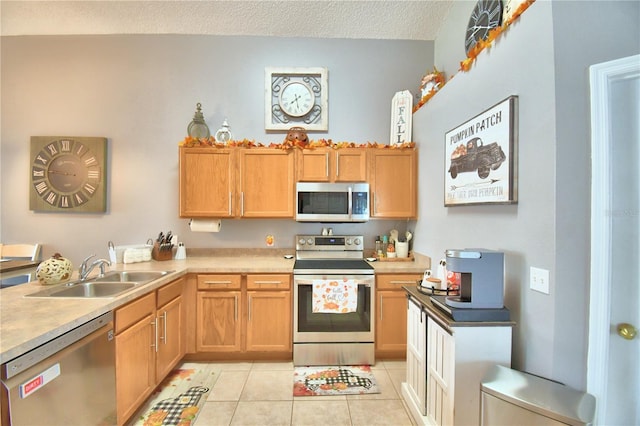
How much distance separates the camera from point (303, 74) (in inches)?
119

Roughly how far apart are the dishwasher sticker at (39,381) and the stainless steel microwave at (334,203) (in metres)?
1.90

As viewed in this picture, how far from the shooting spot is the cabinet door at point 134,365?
1581 mm

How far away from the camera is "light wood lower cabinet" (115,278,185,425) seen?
1.60 m

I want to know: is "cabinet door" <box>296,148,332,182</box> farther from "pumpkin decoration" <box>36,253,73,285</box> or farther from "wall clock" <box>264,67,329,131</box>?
"pumpkin decoration" <box>36,253,73,285</box>

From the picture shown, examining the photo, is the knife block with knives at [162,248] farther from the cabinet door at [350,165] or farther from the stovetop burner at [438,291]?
the stovetop burner at [438,291]

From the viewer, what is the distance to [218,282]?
243cm

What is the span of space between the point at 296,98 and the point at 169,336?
8.88 feet

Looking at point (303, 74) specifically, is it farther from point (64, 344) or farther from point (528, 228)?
point (64, 344)

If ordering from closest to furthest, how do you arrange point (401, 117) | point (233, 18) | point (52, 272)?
point (52, 272) < point (233, 18) < point (401, 117)

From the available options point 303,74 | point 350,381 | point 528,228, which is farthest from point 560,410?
point 303,74

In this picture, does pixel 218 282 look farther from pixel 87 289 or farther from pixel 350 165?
pixel 350 165

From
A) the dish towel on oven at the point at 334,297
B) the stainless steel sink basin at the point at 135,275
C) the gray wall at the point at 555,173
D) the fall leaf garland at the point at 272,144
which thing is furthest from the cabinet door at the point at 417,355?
the stainless steel sink basin at the point at 135,275

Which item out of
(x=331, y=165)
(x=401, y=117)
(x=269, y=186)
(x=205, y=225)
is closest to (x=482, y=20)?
(x=401, y=117)

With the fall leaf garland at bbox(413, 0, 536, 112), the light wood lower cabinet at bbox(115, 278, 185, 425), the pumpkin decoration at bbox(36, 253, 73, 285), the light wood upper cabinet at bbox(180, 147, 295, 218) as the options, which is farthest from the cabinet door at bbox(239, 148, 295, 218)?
the fall leaf garland at bbox(413, 0, 536, 112)
